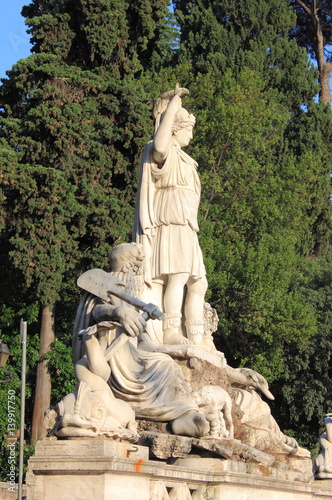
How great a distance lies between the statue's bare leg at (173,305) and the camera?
40.9ft

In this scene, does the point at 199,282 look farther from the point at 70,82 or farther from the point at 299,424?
the point at 299,424

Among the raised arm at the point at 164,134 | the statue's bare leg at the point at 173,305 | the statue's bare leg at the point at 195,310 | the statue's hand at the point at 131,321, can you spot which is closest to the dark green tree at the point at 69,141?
the statue's bare leg at the point at 195,310

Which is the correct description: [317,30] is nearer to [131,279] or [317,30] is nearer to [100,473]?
[131,279]

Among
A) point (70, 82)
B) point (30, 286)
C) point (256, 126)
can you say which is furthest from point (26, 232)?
point (256, 126)

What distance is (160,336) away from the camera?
12406 millimetres

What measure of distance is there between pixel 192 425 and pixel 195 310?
2.83 m

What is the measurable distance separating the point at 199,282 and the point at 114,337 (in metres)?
2.82

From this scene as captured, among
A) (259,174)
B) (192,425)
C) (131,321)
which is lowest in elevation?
(192,425)

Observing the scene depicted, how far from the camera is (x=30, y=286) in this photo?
26.2 meters

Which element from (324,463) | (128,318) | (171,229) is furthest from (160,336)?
(324,463)

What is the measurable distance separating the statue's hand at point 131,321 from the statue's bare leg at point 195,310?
3693mm

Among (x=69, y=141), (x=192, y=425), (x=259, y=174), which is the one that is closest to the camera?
(x=192, y=425)

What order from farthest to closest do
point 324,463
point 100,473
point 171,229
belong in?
point 324,463 < point 171,229 < point 100,473

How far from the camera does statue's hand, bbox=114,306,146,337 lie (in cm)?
887
